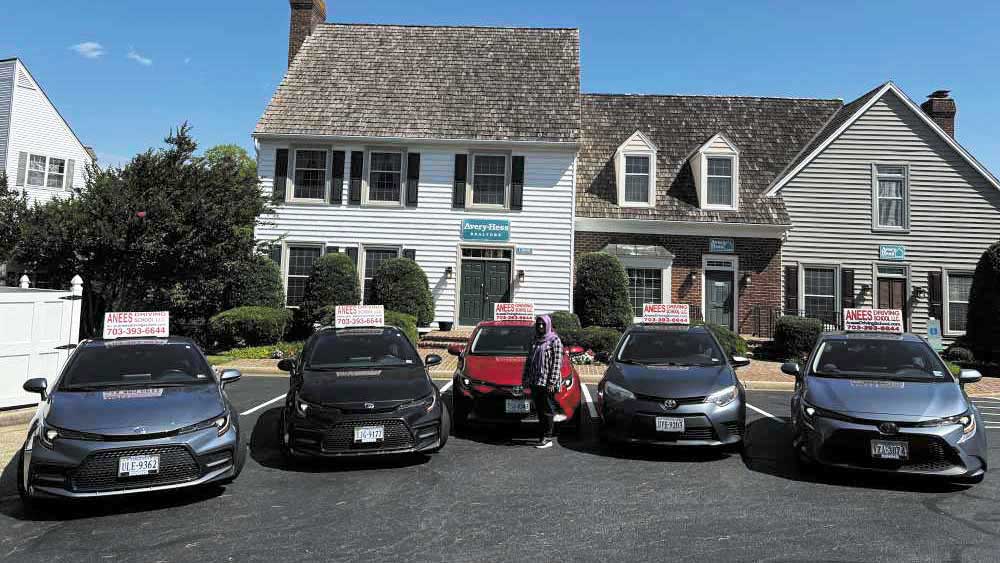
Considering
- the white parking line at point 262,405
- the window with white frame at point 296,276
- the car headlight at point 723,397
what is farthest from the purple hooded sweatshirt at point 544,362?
the window with white frame at point 296,276

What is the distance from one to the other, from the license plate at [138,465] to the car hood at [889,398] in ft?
20.9

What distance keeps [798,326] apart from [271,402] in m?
12.7

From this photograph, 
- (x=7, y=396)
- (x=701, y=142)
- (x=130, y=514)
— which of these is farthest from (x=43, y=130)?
(x=130, y=514)

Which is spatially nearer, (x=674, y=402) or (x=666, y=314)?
(x=674, y=402)

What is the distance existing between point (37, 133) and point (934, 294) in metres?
35.7

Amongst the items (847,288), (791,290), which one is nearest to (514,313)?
(791,290)

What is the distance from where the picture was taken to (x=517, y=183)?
1989 centimetres

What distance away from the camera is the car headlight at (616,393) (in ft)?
24.4

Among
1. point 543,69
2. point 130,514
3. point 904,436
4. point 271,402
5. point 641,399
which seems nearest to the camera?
point 130,514

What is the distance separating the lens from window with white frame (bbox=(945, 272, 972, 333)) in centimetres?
2061

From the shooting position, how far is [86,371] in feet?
21.3

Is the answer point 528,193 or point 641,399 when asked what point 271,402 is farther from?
point 528,193

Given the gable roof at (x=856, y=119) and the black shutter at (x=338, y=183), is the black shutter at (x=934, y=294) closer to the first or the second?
the gable roof at (x=856, y=119)

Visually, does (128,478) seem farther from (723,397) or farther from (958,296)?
(958,296)
